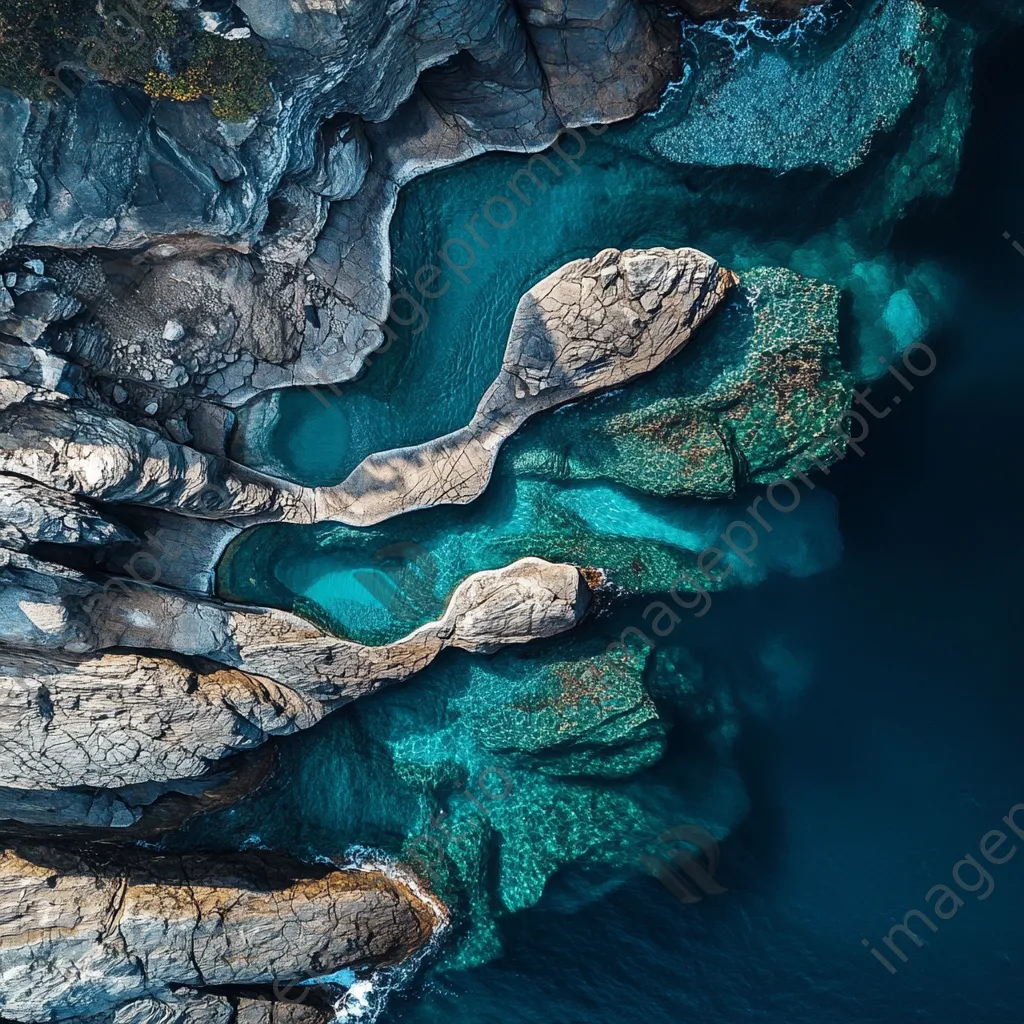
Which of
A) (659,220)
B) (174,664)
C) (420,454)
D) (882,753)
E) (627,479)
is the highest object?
(659,220)

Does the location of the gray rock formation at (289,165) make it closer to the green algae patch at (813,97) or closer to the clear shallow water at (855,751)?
the green algae patch at (813,97)

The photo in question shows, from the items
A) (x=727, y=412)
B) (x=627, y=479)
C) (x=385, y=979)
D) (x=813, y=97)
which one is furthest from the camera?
(x=385, y=979)

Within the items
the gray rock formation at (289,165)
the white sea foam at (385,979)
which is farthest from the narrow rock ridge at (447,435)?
the white sea foam at (385,979)

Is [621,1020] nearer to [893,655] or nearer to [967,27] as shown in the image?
[893,655]

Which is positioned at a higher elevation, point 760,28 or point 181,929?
point 760,28

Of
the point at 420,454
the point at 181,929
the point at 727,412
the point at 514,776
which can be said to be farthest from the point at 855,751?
the point at 181,929

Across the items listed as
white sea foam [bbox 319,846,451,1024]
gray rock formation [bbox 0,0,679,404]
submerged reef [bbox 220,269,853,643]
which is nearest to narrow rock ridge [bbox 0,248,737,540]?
submerged reef [bbox 220,269,853,643]

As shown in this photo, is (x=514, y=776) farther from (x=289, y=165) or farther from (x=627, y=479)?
(x=289, y=165)

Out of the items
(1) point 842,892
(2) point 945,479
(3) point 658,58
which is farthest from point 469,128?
(1) point 842,892
